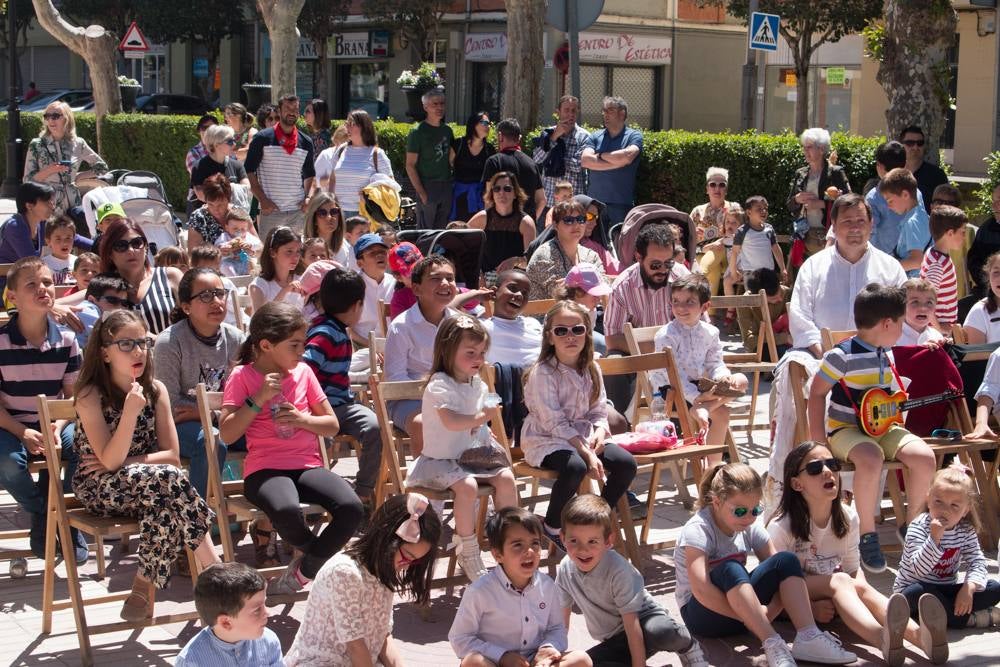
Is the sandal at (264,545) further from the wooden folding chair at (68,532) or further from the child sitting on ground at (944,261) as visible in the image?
the child sitting on ground at (944,261)

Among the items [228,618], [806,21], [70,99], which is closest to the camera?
[228,618]

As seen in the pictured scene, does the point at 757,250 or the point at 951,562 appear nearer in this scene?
the point at 951,562

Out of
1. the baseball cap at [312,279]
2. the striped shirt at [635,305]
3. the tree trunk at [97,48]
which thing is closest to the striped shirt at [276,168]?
the baseball cap at [312,279]

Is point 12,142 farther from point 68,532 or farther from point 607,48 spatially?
point 68,532

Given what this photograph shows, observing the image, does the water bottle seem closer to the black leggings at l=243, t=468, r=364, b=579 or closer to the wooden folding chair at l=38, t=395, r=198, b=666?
the black leggings at l=243, t=468, r=364, b=579

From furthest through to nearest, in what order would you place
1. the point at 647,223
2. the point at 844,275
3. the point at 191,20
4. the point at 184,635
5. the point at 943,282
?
the point at 191,20 → the point at 647,223 → the point at 943,282 → the point at 844,275 → the point at 184,635

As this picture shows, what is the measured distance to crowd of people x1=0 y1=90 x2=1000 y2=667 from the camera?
5148 millimetres

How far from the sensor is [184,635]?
5883 millimetres

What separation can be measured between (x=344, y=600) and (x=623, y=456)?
6.55ft

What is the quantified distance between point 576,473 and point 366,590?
1725mm

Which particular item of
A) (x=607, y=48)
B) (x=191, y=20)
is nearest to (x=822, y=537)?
(x=607, y=48)

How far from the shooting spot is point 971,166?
33.2 meters

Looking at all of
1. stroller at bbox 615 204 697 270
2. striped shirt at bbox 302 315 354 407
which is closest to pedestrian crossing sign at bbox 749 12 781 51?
stroller at bbox 615 204 697 270

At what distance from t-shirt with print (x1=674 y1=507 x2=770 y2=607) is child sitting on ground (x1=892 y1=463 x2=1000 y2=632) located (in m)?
0.69
